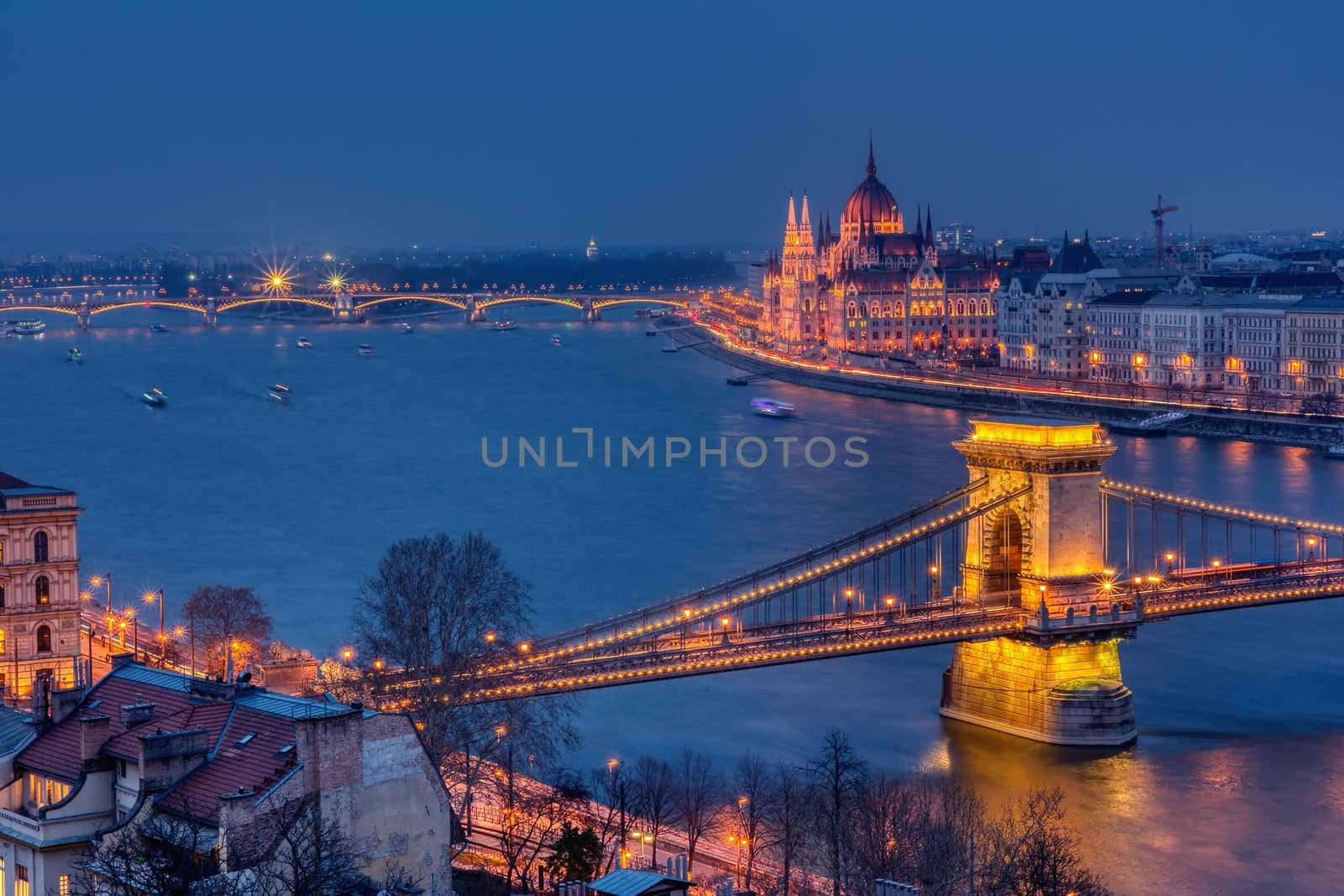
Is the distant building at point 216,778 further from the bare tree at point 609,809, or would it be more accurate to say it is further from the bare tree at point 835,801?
the bare tree at point 835,801

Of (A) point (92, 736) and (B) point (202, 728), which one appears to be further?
(A) point (92, 736)

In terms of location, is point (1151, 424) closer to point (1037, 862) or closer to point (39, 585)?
point (39, 585)

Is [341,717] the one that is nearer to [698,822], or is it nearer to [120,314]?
[698,822]

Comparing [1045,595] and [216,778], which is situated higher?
[216,778]

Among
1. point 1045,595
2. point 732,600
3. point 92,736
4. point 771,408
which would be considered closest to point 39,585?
point 732,600

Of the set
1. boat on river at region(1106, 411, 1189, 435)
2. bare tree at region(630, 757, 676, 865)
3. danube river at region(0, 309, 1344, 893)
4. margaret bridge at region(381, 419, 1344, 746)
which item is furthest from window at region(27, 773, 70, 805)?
boat on river at region(1106, 411, 1189, 435)

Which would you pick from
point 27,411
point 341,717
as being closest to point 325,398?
point 27,411
